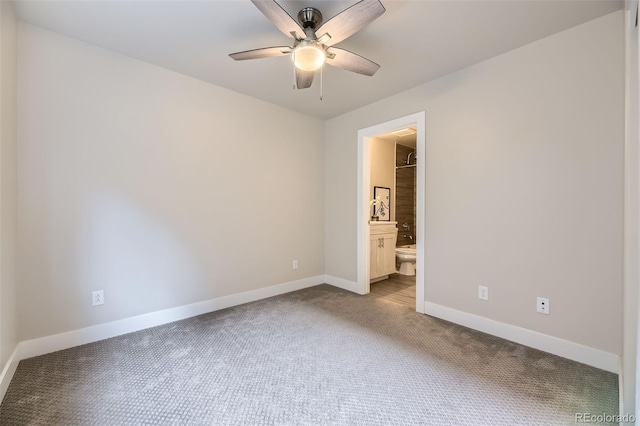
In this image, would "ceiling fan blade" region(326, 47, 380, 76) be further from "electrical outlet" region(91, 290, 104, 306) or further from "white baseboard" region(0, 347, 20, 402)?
"white baseboard" region(0, 347, 20, 402)

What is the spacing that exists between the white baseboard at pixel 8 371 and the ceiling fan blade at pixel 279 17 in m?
2.57

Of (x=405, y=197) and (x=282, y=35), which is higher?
(x=282, y=35)

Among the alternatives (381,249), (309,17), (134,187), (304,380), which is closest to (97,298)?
(134,187)

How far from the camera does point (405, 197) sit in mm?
5590

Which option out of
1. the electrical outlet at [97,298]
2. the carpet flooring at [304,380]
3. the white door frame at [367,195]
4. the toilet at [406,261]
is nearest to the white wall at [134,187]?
the electrical outlet at [97,298]

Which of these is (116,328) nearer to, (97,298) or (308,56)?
(97,298)

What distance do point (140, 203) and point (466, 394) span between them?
2.90m

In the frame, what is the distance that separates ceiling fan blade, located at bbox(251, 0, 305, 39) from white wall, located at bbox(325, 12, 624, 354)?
5.71ft

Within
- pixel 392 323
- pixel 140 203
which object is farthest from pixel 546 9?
pixel 140 203

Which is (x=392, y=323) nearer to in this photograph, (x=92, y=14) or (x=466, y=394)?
(x=466, y=394)

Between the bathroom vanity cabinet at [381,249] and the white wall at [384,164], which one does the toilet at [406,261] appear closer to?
the bathroom vanity cabinet at [381,249]

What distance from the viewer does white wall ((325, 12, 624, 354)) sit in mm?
1854

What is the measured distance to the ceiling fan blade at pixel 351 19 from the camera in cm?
143

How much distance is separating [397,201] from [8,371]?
17.0 feet
